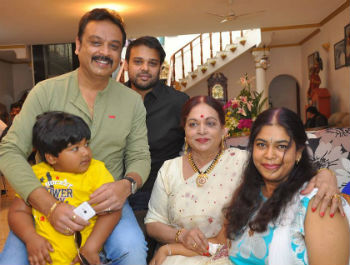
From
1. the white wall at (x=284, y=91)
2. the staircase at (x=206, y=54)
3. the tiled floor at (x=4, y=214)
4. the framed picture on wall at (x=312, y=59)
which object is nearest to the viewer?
the tiled floor at (x=4, y=214)

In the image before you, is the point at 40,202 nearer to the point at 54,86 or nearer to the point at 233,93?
the point at 54,86

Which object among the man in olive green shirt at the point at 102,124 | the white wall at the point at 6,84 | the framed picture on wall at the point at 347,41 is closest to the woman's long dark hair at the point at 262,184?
the man in olive green shirt at the point at 102,124

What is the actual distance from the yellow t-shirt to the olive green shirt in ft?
0.35

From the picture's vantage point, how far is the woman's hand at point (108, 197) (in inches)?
69.3

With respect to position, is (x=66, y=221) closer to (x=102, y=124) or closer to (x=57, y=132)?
(x=57, y=132)

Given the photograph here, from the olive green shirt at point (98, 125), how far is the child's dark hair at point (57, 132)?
0.39 feet

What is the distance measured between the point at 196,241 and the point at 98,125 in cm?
79

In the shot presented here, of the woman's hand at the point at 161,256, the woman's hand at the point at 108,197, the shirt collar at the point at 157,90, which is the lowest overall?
the woman's hand at the point at 161,256

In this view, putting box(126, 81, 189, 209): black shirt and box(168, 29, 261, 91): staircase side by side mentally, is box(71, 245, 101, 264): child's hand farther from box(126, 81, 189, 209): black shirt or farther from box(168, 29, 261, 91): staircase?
box(168, 29, 261, 91): staircase

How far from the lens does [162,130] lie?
113 inches

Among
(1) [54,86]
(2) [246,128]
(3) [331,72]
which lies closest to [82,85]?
(1) [54,86]

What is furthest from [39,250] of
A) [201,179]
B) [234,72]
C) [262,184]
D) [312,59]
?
[234,72]

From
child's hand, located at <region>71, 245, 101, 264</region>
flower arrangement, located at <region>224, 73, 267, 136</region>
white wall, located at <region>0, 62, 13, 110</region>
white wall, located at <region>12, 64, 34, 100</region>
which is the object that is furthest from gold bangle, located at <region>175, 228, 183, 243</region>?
white wall, located at <region>12, 64, 34, 100</region>

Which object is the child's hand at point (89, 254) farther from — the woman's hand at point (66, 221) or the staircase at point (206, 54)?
the staircase at point (206, 54)
